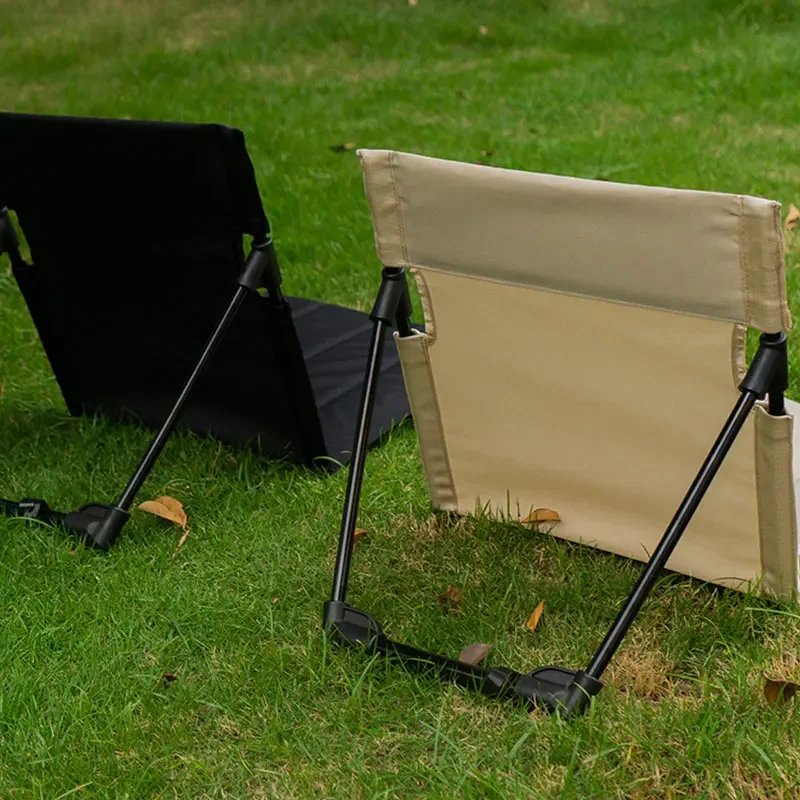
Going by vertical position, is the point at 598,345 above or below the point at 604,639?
above

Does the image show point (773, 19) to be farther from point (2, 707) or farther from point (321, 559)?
point (2, 707)

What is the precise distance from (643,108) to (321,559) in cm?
443

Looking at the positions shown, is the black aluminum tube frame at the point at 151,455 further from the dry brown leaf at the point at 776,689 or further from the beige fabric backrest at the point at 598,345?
the dry brown leaf at the point at 776,689

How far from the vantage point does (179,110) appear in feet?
23.1

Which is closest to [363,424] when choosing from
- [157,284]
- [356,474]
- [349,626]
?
[356,474]

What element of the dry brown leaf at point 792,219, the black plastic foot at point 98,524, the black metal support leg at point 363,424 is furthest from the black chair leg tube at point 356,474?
the dry brown leaf at point 792,219

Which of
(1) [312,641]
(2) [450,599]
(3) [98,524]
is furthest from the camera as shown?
(3) [98,524]

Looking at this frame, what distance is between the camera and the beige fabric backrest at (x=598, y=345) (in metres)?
2.02

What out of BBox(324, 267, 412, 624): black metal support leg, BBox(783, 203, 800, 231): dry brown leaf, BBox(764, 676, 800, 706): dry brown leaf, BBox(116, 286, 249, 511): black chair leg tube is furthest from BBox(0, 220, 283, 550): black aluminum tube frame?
BBox(783, 203, 800, 231): dry brown leaf

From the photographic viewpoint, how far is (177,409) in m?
2.86

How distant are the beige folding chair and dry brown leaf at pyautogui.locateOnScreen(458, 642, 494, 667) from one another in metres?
0.09

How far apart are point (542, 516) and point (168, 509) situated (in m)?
0.94

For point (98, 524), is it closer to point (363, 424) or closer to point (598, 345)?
point (363, 424)

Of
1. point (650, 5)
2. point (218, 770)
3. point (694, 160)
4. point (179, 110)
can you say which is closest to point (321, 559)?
point (218, 770)
